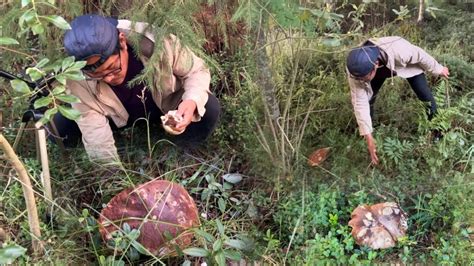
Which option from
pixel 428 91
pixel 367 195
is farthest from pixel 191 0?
pixel 428 91

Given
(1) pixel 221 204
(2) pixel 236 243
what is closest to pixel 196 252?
(2) pixel 236 243

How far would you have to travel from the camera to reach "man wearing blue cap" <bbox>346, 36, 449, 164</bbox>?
249 centimetres

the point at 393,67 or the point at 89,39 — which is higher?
the point at 89,39

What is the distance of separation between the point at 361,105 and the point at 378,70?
27cm

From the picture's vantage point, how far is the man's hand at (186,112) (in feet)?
7.11

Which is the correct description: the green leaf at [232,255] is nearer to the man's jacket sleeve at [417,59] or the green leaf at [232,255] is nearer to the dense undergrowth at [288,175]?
the dense undergrowth at [288,175]

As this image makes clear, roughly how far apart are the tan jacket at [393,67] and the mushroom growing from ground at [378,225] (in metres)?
0.49

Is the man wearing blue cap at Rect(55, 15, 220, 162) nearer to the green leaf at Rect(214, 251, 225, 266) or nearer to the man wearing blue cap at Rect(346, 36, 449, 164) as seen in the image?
the green leaf at Rect(214, 251, 225, 266)

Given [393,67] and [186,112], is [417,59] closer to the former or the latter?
[393,67]

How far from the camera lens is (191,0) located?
213 cm

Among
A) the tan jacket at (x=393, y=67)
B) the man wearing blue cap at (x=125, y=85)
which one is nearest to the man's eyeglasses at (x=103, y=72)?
the man wearing blue cap at (x=125, y=85)

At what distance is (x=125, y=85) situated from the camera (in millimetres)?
2365

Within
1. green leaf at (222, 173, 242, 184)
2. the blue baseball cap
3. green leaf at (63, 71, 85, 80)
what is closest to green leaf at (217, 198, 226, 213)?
green leaf at (222, 173, 242, 184)

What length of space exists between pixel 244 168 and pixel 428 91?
1.02m
